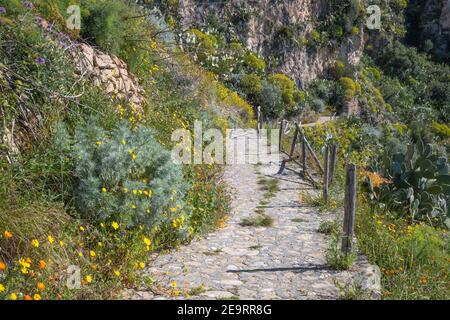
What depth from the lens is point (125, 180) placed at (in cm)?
488

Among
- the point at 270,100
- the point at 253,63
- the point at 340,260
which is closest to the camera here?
the point at 340,260

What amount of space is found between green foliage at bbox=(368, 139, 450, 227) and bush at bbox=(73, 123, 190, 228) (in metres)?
3.68

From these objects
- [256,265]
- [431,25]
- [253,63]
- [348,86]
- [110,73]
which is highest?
[431,25]

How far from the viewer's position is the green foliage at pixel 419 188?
7.31 meters

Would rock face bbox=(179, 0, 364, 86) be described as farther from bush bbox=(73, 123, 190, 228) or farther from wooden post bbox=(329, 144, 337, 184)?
bush bbox=(73, 123, 190, 228)

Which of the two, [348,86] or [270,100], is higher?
[348,86]

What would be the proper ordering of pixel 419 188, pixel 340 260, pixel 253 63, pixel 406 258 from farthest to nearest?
pixel 253 63, pixel 419 188, pixel 406 258, pixel 340 260

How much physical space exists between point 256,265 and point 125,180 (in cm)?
159

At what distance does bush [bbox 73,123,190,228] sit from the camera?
183 inches

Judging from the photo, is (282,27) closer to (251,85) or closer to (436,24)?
(251,85)

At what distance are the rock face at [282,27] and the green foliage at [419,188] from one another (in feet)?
54.6

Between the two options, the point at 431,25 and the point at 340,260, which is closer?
the point at 340,260

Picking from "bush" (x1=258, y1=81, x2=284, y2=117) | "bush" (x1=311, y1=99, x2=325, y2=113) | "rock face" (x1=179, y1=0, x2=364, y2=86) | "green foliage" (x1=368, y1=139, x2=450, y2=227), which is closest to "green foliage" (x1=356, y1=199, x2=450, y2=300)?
"green foliage" (x1=368, y1=139, x2=450, y2=227)

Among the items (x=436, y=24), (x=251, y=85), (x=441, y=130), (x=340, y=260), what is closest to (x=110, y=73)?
(x=340, y=260)
